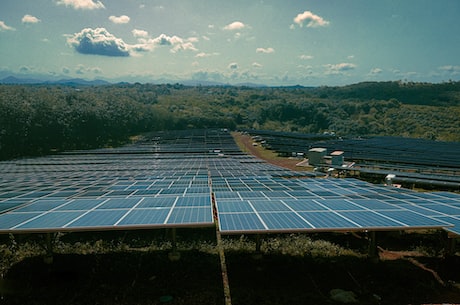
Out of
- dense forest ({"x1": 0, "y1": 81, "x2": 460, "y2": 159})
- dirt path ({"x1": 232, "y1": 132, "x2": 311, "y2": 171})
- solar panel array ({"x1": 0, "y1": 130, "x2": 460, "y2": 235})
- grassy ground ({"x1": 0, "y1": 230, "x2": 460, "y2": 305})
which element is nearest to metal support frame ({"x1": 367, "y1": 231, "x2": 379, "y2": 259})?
grassy ground ({"x1": 0, "y1": 230, "x2": 460, "y2": 305})

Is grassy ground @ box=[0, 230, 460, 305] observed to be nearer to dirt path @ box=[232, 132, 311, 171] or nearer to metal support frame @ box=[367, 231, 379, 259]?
metal support frame @ box=[367, 231, 379, 259]

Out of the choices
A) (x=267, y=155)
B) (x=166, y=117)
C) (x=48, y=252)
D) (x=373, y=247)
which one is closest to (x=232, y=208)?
(x=373, y=247)

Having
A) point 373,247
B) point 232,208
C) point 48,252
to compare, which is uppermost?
point 232,208

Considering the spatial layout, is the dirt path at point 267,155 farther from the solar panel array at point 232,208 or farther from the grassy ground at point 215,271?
the grassy ground at point 215,271

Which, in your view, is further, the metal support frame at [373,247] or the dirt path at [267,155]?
the dirt path at [267,155]

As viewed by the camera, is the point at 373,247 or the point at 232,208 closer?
the point at 373,247

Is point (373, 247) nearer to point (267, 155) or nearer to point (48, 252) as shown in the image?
point (48, 252)

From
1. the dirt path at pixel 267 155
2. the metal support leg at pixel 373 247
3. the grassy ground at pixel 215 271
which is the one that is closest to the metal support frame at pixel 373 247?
the metal support leg at pixel 373 247

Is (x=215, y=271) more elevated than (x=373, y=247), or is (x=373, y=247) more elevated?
(x=373, y=247)

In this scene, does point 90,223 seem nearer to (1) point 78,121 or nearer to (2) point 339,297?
(2) point 339,297
